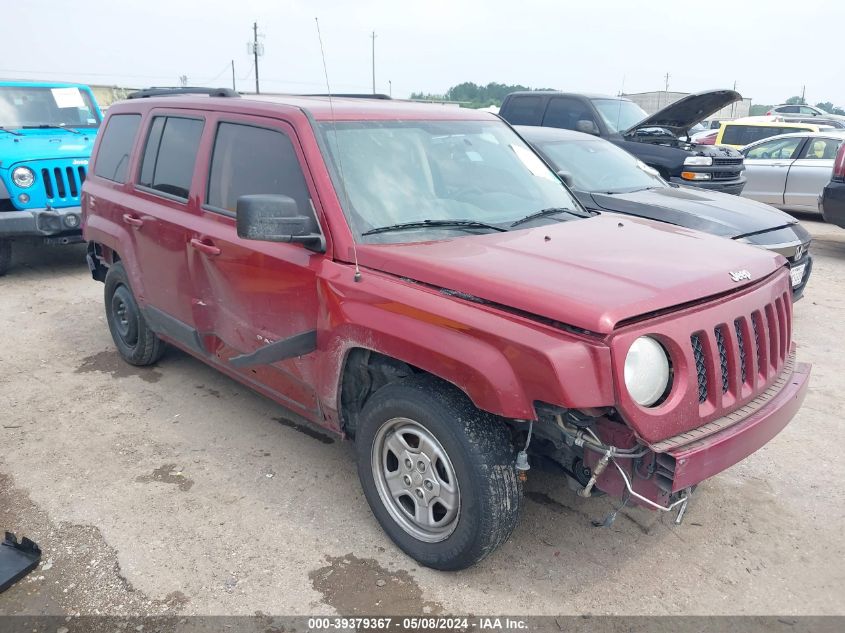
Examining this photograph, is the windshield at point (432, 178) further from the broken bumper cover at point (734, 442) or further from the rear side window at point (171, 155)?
the broken bumper cover at point (734, 442)

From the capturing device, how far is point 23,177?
7.71 meters

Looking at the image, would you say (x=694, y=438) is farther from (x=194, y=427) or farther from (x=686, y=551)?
(x=194, y=427)

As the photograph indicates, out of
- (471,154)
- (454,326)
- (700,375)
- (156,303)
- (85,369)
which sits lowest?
(85,369)

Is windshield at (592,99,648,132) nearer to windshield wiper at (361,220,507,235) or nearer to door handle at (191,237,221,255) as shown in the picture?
windshield wiper at (361,220,507,235)

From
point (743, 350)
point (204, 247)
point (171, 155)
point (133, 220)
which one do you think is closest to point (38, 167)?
point (133, 220)

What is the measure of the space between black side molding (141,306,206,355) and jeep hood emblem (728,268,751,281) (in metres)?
2.98

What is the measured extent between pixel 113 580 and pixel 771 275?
128 inches

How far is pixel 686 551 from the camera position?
3.23 m

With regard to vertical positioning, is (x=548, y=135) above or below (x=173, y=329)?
above

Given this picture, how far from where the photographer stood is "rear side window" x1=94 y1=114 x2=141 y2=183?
16.3 feet

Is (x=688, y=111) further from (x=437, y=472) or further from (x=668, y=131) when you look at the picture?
(x=437, y=472)

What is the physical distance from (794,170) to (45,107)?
440 inches

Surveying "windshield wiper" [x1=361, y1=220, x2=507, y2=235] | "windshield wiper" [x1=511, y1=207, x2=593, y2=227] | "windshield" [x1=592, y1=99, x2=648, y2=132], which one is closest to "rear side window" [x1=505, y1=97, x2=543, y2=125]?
"windshield" [x1=592, y1=99, x2=648, y2=132]

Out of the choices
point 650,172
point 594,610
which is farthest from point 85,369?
point 650,172
